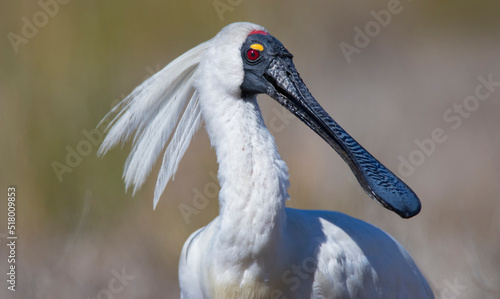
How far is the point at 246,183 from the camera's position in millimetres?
3316

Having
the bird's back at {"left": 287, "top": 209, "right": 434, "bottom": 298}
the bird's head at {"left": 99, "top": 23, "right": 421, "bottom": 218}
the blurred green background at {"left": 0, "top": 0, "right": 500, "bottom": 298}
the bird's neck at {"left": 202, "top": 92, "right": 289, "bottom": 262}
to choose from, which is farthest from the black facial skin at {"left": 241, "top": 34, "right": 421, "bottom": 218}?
the blurred green background at {"left": 0, "top": 0, "right": 500, "bottom": 298}

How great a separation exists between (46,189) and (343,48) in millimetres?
3558

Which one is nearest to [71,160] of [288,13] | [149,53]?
[149,53]

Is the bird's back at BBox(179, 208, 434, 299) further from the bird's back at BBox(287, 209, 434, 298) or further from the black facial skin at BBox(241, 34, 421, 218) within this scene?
the black facial skin at BBox(241, 34, 421, 218)

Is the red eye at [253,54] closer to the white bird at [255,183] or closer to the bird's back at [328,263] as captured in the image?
the white bird at [255,183]

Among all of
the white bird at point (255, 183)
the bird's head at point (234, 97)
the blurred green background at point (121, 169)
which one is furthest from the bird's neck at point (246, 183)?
the blurred green background at point (121, 169)

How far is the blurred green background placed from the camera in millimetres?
5699

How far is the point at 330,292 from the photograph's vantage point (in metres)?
3.54

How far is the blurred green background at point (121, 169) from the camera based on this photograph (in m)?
5.70

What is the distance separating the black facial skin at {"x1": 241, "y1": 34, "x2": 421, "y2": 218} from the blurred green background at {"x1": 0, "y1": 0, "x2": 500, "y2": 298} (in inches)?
79.0

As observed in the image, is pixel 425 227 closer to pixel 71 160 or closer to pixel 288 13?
pixel 288 13

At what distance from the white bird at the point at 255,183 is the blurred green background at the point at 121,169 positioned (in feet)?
5.94

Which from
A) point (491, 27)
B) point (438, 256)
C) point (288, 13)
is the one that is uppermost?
point (491, 27)

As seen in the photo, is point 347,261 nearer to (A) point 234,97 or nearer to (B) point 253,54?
(A) point 234,97
